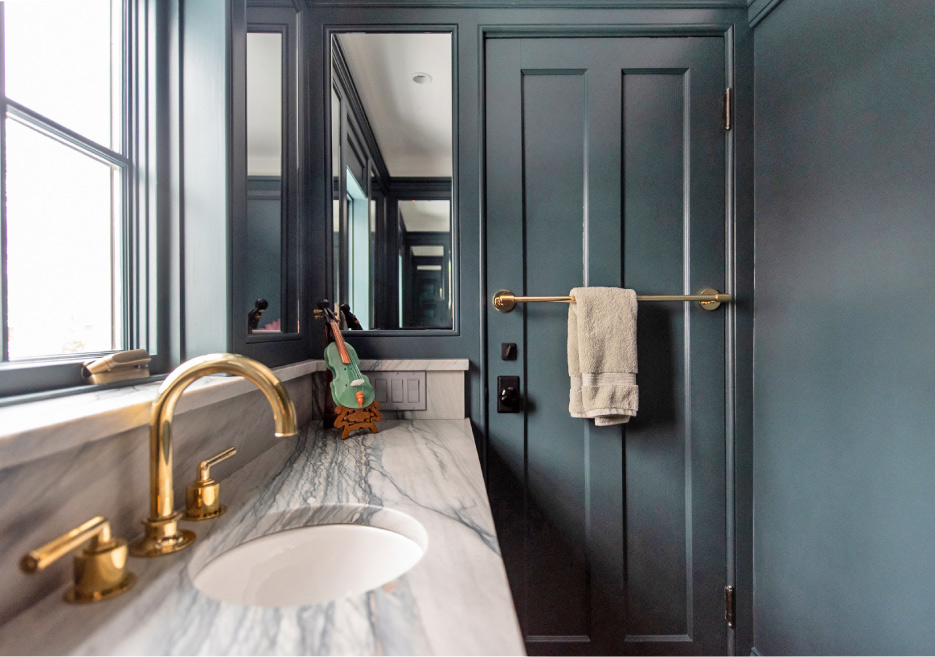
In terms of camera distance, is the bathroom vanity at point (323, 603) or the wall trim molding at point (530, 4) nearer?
the bathroom vanity at point (323, 603)

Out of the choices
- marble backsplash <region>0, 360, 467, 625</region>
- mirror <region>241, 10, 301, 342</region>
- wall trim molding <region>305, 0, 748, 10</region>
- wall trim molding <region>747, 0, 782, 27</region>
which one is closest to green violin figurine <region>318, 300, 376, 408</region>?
mirror <region>241, 10, 301, 342</region>

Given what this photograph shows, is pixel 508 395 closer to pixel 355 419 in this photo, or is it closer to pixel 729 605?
pixel 355 419

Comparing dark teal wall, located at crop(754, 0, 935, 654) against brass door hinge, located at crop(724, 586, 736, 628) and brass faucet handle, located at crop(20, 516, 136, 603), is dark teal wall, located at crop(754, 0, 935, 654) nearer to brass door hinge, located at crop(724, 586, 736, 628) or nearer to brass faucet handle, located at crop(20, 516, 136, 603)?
brass door hinge, located at crop(724, 586, 736, 628)

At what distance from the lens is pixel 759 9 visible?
118 centimetres

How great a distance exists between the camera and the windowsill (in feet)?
1.21

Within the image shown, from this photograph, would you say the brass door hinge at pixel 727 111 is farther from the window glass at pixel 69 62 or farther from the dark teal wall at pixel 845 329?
the window glass at pixel 69 62

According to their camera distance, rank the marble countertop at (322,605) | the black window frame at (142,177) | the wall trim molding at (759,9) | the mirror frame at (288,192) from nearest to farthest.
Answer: the marble countertop at (322,605), the black window frame at (142,177), the mirror frame at (288,192), the wall trim molding at (759,9)

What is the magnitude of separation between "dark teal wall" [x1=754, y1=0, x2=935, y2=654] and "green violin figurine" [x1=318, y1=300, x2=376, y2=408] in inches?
44.4

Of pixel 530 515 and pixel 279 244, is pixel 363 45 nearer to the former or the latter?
pixel 279 244

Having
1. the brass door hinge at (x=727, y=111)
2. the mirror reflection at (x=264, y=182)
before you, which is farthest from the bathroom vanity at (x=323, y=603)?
the brass door hinge at (x=727, y=111)

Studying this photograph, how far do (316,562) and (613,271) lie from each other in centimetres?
106

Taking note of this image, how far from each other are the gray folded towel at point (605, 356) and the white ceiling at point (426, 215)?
0.45m

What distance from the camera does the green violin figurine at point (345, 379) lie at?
995 millimetres

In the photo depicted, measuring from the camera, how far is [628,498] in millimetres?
1230
